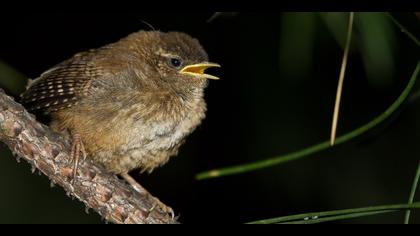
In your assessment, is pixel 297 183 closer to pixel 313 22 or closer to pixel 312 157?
pixel 312 157

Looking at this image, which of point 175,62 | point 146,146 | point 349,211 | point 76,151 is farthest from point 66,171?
point 349,211

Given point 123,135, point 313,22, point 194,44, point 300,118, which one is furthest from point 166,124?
point 300,118

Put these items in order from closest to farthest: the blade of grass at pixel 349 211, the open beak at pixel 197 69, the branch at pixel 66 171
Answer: the blade of grass at pixel 349 211
the branch at pixel 66 171
the open beak at pixel 197 69

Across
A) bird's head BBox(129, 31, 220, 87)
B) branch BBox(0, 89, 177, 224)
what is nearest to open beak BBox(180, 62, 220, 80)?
bird's head BBox(129, 31, 220, 87)

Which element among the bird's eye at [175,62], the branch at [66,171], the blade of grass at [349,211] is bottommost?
the branch at [66,171]

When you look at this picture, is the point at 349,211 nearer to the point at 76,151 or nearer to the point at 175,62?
the point at 76,151

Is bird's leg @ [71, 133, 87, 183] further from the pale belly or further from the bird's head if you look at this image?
the bird's head

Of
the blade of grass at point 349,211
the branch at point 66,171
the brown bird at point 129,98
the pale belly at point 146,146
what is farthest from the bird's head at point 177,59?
the blade of grass at point 349,211

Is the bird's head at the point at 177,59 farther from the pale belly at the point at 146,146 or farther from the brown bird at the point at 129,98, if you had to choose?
the pale belly at the point at 146,146
